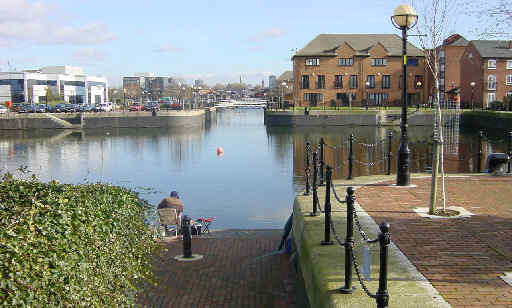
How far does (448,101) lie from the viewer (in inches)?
2793

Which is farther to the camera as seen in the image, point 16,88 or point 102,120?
point 16,88

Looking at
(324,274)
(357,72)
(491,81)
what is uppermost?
(357,72)

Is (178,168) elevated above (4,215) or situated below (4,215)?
below

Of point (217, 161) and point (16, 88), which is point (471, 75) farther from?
point (16, 88)

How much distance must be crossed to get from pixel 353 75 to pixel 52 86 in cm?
9210

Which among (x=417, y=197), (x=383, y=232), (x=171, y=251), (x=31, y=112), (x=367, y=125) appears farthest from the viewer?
(x=31, y=112)

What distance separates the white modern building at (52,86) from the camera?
12231 cm

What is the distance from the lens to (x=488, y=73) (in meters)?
67.1

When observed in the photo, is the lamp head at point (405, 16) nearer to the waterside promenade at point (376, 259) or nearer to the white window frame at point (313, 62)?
the waterside promenade at point (376, 259)

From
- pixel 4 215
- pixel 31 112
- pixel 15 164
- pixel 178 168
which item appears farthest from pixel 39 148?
pixel 4 215

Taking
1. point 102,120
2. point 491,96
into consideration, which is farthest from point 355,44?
point 102,120

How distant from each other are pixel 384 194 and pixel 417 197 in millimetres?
766

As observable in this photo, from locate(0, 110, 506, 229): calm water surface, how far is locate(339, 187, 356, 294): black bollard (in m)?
4.83

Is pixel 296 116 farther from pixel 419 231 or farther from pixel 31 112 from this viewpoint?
pixel 419 231
